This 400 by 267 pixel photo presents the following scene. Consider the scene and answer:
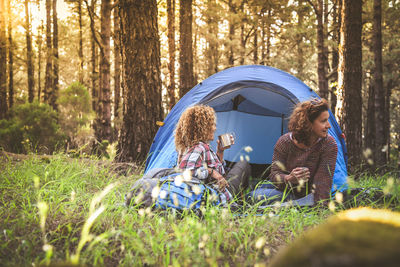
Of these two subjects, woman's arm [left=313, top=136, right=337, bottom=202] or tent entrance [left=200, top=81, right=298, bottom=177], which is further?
tent entrance [left=200, top=81, right=298, bottom=177]

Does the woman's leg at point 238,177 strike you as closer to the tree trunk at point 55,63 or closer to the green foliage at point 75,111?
the green foliage at point 75,111

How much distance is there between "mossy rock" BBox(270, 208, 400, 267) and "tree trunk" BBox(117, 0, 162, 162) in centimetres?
356

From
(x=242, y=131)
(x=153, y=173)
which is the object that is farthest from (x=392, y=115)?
(x=153, y=173)

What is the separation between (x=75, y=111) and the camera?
8.89 metres

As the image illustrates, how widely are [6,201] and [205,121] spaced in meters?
1.98

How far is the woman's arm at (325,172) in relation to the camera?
2.63 meters

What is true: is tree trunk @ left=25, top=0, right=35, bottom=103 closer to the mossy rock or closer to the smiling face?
the smiling face

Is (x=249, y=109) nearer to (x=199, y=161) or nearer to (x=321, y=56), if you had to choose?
(x=199, y=161)

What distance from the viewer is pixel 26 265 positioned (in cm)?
150

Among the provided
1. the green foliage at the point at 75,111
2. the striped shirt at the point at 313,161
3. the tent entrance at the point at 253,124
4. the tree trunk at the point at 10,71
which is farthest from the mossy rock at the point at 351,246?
the tree trunk at the point at 10,71

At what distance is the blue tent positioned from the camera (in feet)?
12.1

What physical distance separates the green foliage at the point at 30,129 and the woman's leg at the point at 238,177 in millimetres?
5352

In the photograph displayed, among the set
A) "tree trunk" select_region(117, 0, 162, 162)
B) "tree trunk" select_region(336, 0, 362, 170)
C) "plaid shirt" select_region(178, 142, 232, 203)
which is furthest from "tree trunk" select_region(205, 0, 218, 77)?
"plaid shirt" select_region(178, 142, 232, 203)

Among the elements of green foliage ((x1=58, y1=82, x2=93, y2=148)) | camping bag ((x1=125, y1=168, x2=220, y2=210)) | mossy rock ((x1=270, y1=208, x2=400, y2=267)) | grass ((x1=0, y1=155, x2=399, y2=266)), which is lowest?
grass ((x1=0, y1=155, x2=399, y2=266))
